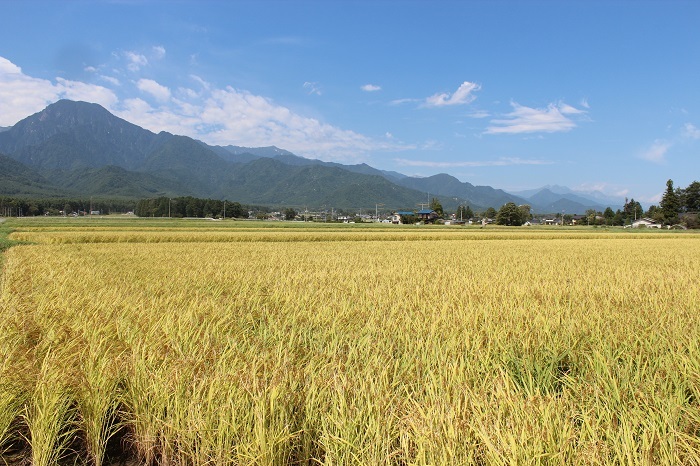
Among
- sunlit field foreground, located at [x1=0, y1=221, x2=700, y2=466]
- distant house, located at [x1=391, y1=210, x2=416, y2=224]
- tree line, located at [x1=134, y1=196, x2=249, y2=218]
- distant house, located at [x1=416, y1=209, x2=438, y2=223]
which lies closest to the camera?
sunlit field foreground, located at [x1=0, y1=221, x2=700, y2=466]

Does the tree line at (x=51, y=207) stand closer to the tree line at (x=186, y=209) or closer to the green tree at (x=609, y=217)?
the tree line at (x=186, y=209)

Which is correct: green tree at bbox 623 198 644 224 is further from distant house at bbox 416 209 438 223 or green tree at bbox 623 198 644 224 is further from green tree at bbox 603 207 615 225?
distant house at bbox 416 209 438 223

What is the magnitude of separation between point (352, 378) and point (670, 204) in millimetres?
105673

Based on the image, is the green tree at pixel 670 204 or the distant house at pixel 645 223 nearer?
the green tree at pixel 670 204

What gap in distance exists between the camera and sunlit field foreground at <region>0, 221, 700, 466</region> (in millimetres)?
2076

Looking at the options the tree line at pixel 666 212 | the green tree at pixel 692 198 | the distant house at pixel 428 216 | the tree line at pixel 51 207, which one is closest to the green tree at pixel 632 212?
the tree line at pixel 666 212

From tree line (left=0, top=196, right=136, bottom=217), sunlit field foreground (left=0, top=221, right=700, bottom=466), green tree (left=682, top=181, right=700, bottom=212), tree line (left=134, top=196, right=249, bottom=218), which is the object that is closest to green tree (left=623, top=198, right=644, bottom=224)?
green tree (left=682, top=181, right=700, bottom=212)

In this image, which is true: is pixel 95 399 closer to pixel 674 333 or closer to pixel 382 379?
pixel 382 379

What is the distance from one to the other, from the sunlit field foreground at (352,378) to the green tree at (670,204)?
98.9 meters

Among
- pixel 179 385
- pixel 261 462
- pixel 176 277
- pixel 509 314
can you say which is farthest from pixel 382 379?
pixel 176 277

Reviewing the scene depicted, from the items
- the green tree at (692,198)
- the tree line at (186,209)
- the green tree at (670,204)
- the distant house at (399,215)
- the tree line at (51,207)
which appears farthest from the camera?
the tree line at (186,209)

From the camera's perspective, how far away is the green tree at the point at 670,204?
3282 inches

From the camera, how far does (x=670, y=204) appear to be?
84188 mm

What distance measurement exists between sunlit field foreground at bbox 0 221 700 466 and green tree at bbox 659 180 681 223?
325ft
